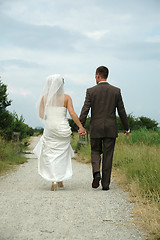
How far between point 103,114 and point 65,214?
265 cm

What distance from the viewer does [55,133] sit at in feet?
24.3

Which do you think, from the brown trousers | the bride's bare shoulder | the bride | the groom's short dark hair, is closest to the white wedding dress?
the bride

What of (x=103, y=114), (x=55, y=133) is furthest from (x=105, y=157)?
(x=55, y=133)

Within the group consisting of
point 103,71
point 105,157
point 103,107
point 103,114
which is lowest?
point 105,157

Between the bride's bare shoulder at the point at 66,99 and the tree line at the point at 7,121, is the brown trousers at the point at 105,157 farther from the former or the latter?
the tree line at the point at 7,121

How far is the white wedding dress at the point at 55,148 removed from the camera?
7398 millimetres

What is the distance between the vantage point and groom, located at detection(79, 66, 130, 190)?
23.1ft

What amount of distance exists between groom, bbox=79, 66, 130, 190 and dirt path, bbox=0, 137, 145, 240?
1.49 feet

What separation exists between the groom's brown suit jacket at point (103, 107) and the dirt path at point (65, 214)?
1238 millimetres

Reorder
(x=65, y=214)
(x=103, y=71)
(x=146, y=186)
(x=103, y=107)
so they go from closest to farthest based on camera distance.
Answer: (x=65, y=214) < (x=146, y=186) < (x=103, y=107) < (x=103, y=71)

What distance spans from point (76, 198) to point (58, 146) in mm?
1612

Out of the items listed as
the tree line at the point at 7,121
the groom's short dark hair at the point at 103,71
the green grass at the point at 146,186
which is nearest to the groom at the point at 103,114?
the groom's short dark hair at the point at 103,71

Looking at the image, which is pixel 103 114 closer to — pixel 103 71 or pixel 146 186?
pixel 103 71

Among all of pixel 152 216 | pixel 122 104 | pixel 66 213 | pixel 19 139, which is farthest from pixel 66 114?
pixel 19 139
